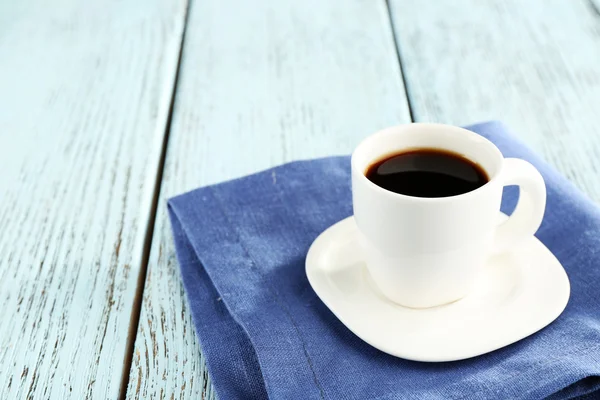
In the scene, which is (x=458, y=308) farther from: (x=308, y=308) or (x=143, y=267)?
(x=143, y=267)

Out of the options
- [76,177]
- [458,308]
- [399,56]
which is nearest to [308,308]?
[458,308]

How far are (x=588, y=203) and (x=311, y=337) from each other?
31cm

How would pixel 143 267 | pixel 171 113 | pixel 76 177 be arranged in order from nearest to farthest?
pixel 143 267, pixel 76 177, pixel 171 113

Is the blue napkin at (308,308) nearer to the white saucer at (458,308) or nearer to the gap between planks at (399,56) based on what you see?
the white saucer at (458,308)

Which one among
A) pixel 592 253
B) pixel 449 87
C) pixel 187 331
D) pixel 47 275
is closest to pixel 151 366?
pixel 187 331

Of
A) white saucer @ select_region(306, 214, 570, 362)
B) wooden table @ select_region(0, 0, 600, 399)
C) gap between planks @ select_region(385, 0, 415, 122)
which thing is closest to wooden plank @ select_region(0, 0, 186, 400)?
wooden table @ select_region(0, 0, 600, 399)

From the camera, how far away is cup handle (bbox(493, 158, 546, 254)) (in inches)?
20.9

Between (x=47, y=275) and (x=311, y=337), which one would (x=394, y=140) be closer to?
(x=311, y=337)

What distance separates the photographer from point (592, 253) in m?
0.59

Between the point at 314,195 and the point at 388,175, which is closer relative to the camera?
the point at 388,175

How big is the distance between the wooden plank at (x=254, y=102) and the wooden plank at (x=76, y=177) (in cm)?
3

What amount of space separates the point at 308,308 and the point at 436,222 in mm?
141

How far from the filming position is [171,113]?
974 mm

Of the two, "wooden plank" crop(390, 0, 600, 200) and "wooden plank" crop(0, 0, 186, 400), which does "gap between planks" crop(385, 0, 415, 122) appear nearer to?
"wooden plank" crop(390, 0, 600, 200)
